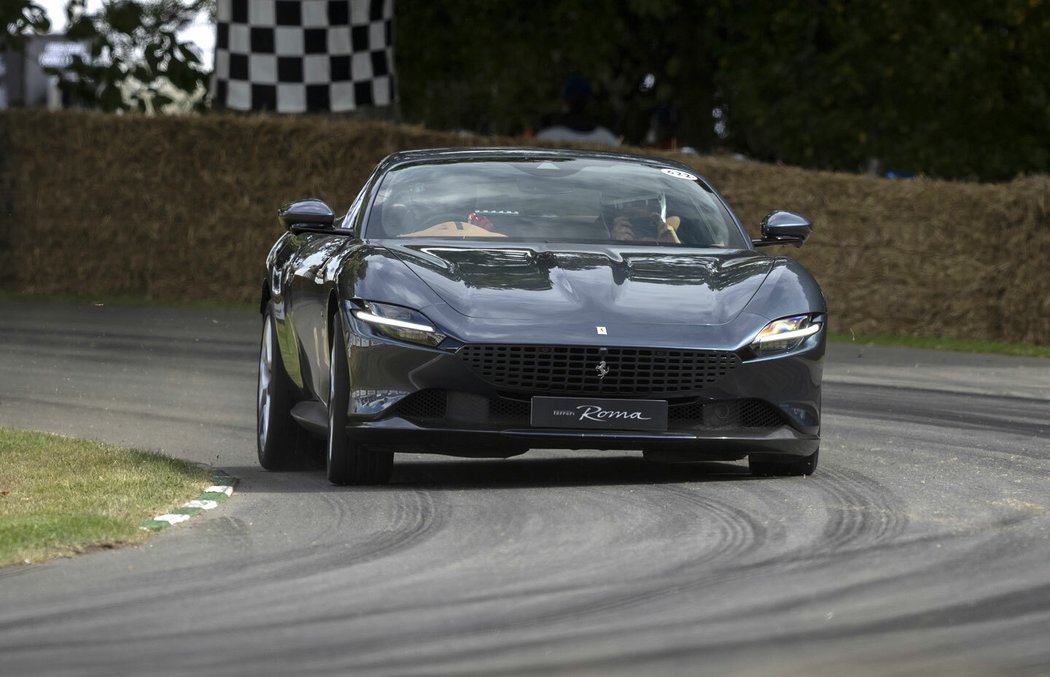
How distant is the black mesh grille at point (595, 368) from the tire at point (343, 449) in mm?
522

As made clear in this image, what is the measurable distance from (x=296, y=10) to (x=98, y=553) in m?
15.2

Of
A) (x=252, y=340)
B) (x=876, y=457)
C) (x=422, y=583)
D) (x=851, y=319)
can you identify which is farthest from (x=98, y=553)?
(x=851, y=319)

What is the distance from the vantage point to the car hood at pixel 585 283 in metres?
8.18

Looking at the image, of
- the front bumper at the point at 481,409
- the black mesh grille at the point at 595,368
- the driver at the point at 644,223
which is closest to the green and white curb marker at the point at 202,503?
the front bumper at the point at 481,409

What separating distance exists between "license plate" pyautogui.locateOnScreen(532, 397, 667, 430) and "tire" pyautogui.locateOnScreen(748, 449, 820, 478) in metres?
0.70

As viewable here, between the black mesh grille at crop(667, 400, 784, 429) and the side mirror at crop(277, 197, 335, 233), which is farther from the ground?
the side mirror at crop(277, 197, 335, 233)

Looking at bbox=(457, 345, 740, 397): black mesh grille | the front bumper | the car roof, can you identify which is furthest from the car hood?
the car roof

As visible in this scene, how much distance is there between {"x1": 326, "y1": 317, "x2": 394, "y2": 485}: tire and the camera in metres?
8.29

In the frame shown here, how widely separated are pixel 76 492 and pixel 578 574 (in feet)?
8.61

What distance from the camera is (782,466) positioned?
8766 mm

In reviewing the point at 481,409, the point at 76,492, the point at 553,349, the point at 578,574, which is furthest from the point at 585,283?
the point at 578,574

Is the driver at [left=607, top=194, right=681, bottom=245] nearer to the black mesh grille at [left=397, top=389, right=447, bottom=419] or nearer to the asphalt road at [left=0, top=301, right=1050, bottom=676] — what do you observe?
the asphalt road at [left=0, top=301, right=1050, bottom=676]

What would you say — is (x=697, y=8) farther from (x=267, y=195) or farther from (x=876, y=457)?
(x=876, y=457)

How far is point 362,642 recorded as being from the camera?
528cm
